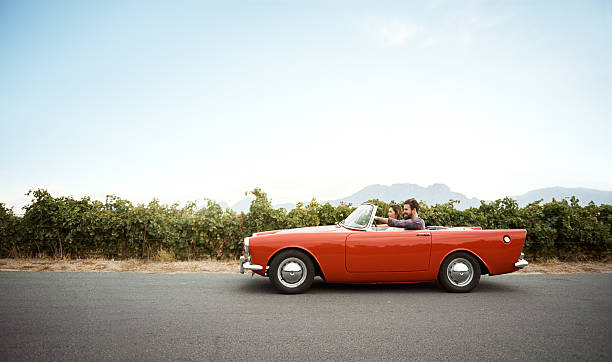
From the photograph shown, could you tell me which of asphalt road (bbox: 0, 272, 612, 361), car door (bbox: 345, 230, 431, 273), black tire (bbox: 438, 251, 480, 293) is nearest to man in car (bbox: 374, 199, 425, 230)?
car door (bbox: 345, 230, 431, 273)

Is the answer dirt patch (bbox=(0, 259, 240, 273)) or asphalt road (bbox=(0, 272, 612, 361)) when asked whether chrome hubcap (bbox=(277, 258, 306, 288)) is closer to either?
asphalt road (bbox=(0, 272, 612, 361))

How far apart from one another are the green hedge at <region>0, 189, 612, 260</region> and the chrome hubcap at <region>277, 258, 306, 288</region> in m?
3.57

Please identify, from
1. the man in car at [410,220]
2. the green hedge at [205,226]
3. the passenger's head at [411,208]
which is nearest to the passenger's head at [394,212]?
the man in car at [410,220]

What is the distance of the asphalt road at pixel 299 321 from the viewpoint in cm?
348

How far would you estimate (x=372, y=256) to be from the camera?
5793 mm

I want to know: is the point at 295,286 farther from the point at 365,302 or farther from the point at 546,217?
the point at 546,217

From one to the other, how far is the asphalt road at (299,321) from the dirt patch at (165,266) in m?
1.45

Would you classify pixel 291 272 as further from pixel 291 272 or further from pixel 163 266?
pixel 163 266

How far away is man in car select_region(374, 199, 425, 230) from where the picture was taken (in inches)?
241

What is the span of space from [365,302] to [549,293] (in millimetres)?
3109

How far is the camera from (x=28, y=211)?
31.7 ft

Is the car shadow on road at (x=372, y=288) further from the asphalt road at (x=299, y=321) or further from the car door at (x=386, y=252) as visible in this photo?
the car door at (x=386, y=252)

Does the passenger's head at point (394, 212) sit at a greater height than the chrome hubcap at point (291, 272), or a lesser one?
greater

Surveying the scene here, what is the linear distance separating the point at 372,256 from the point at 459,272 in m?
1.44
